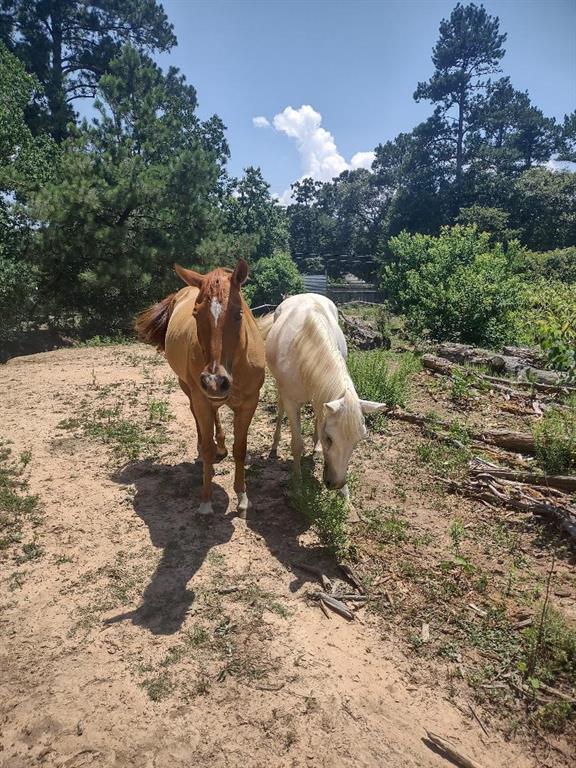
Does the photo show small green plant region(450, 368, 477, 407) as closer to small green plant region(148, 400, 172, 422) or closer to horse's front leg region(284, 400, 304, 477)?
horse's front leg region(284, 400, 304, 477)

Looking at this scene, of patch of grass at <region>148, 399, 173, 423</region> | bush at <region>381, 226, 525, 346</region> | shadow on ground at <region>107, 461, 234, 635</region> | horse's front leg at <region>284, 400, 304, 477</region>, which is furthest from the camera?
bush at <region>381, 226, 525, 346</region>

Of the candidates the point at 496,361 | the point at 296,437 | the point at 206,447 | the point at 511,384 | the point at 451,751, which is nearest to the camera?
the point at 451,751

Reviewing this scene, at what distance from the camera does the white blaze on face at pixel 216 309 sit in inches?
115

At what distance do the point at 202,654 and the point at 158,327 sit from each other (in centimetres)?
334

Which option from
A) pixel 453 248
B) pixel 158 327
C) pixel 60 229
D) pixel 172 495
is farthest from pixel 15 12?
pixel 172 495

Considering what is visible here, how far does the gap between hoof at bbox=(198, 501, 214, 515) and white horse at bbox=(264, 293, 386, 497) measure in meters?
0.84

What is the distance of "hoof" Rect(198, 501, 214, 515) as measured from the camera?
3.68 metres

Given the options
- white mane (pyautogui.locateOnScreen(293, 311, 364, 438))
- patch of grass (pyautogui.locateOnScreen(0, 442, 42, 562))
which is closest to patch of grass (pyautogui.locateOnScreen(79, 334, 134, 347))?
patch of grass (pyautogui.locateOnScreen(0, 442, 42, 562))

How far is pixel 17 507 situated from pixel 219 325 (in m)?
2.42

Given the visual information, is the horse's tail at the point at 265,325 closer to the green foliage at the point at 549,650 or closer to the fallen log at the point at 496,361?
the green foliage at the point at 549,650

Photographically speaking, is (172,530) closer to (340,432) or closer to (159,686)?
(159,686)

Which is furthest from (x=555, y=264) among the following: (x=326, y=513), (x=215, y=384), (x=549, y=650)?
(x=215, y=384)

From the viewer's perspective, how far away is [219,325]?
115 inches

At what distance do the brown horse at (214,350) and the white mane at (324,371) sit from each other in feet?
1.20
